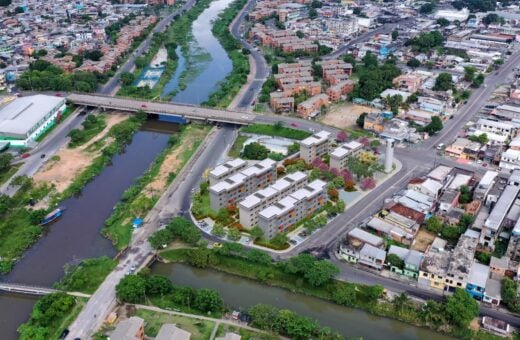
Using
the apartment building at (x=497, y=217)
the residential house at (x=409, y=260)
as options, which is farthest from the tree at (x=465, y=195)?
the residential house at (x=409, y=260)

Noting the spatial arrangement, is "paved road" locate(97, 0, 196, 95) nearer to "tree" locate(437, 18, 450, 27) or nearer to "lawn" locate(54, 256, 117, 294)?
A: "lawn" locate(54, 256, 117, 294)

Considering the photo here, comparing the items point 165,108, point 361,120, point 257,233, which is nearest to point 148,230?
point 257,233

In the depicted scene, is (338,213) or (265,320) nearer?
(265,320)

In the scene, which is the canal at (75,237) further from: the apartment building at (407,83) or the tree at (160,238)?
the apartment building at (407,83)

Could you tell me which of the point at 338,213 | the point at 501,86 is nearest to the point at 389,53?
the point at 501,86

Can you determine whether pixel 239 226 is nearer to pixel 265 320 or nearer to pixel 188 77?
pixel 265 320

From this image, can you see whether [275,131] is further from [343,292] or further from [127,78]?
[127,78]
